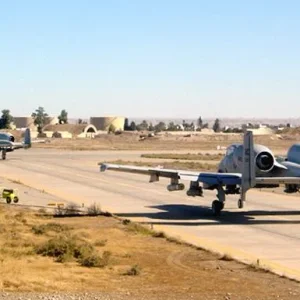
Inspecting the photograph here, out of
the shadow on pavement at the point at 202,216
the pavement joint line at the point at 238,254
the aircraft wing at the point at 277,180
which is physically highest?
the aircraft wing at the point at 277,180

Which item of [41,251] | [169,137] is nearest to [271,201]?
[41,251]

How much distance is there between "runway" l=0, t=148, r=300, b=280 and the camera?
987 inches

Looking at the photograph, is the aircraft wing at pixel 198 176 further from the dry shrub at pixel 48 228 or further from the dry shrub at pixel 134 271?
the dry shrub at pixel 134 271

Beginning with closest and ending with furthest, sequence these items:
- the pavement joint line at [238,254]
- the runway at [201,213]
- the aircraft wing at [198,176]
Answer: the pavement joint line at [238,254], the runway at [201,213], the aircraft wing at [198,176]

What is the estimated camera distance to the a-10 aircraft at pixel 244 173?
3173 cm

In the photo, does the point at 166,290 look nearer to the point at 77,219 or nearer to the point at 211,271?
the point at 211,271

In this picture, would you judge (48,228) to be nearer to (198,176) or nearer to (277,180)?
(198,176)

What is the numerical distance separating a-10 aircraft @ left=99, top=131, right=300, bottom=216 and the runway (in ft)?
4.47

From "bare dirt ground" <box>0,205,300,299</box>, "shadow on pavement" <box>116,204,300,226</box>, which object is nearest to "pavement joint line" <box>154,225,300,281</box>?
"bare dirt ground" <box>0,205,300,299</box>

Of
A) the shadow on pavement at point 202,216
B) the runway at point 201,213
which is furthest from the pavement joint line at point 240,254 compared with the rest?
the shadow on pavement at point 202,216

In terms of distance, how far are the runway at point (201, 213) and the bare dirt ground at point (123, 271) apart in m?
1.38

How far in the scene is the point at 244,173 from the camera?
31734mm

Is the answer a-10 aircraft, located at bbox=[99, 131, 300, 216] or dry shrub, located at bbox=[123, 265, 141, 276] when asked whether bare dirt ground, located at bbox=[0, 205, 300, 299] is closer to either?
dry shrub, located at bbox=[123, 265, 141, 276]

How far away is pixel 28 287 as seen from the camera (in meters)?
18.0
